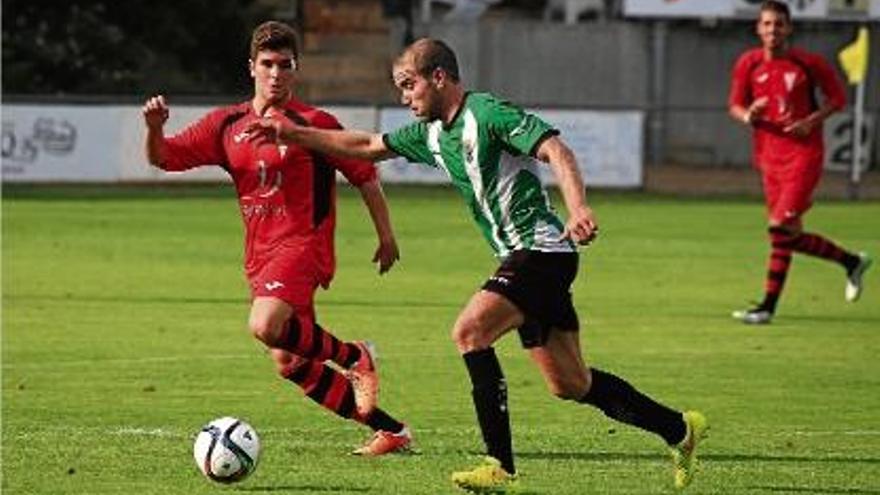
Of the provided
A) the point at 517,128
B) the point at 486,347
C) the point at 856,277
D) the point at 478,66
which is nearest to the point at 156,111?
the point at 517,128

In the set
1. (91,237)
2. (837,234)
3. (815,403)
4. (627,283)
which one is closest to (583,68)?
(837,234)

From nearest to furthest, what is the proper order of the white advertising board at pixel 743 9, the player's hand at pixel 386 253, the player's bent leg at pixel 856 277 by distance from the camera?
the player's hand at pixel 386 253
the player's bent leg at pixel 856 277
the white advertising board at pixel 743 9

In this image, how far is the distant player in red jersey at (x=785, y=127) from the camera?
2002 centimetres

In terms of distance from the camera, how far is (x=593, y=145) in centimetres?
3881

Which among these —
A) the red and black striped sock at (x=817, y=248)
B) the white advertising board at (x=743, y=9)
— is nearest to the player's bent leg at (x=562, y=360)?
the red and black striped sock at (x=817, y=248)

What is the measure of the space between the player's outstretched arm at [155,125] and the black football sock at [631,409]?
234cm

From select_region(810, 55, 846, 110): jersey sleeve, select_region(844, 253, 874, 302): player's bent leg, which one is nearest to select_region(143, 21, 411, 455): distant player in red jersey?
select_region(810, 55, 846, 110): jersey sleeve

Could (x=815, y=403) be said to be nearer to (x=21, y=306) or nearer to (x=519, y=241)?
(x=519, y=241)

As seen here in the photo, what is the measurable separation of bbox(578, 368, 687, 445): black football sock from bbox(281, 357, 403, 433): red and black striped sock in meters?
1.24

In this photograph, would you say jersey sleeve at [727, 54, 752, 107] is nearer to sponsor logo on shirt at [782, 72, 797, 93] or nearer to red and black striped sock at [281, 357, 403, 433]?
sponsor logo on shirt at [782, 72, 797, 93]

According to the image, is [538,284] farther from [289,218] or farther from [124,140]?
[124,140]

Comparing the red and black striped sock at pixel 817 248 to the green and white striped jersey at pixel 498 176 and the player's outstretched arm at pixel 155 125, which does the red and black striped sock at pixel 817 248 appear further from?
the green and white striped jersey at pixel 498 176

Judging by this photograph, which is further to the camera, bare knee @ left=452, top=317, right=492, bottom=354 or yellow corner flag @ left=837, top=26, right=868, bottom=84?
yellow corner flag @ left=837, top=26, right=868, bottom=84

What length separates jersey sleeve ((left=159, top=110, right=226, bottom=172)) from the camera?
494 inches
